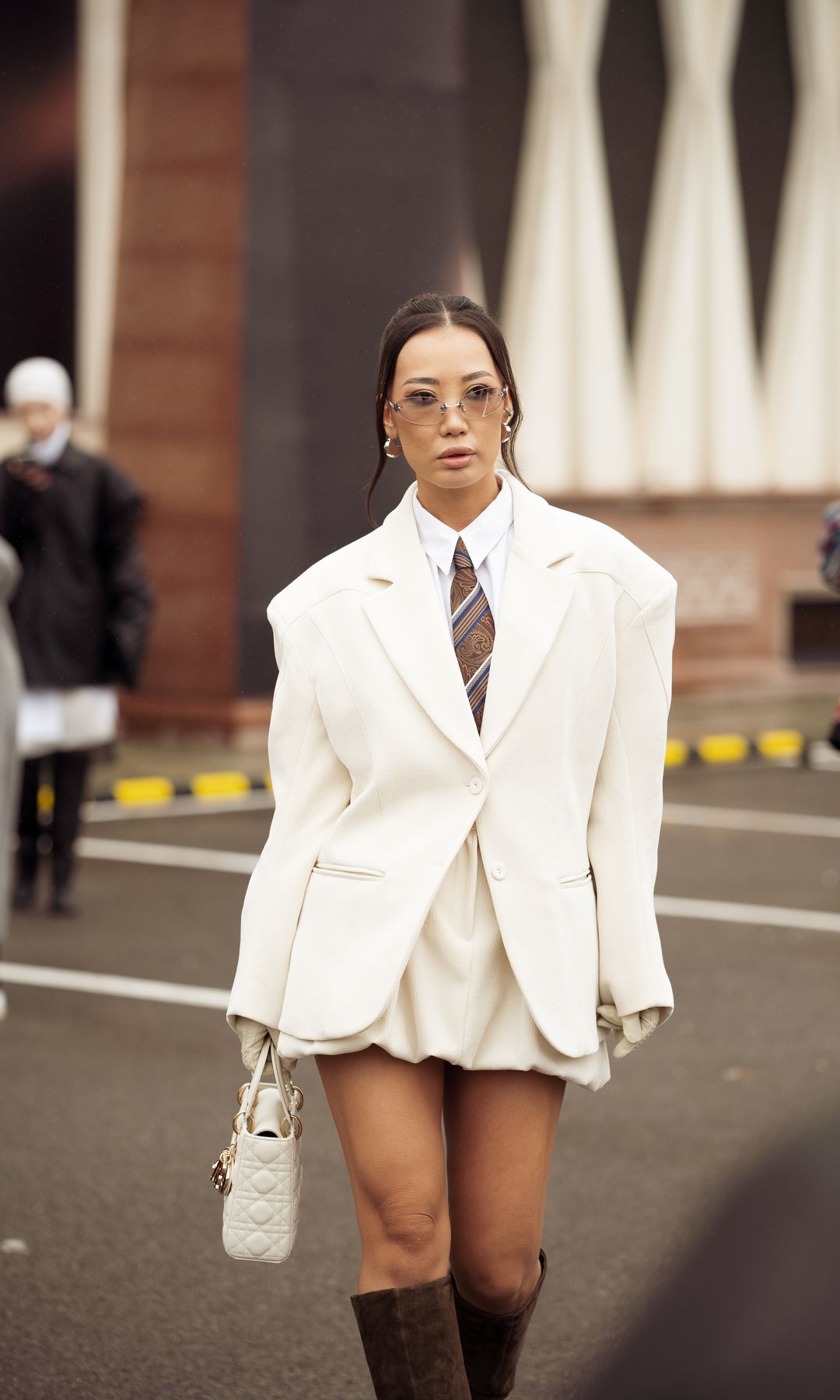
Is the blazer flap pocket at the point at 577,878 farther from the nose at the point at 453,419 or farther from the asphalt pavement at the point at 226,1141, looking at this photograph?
the nose at the point at 453,419

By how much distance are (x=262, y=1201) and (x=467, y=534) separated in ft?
3.81

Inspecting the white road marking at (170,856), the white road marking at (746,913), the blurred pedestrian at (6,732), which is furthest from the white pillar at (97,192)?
the blurred pedestrian at (6,732)

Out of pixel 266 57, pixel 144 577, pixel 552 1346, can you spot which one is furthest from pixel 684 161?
pixel 552 1346

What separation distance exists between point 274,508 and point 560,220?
465 cm

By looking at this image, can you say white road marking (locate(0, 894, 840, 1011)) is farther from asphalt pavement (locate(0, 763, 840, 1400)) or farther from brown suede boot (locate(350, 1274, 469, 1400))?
brown suede boot (locate(350, 1274, 469, 1400))

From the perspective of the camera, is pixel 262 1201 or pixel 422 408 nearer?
→ pixel 262 1201

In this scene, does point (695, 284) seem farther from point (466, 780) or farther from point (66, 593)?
point (466, 780)

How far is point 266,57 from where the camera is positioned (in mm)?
14539

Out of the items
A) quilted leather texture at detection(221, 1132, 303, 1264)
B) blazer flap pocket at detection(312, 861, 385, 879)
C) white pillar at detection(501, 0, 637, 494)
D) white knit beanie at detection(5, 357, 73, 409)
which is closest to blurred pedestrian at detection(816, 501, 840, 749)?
white knit beanie at detection(5, 357, 73, 409)

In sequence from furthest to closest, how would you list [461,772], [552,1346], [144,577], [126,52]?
[126,52]
[144,577]
[552,1346]
[461,772]

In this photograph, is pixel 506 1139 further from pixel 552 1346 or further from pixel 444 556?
pixel 552 1346

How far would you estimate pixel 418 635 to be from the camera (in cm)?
349

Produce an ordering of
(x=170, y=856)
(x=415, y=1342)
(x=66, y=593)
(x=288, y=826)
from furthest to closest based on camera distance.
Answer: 1. (x=170, y=856)
2. (x=66, y=593)
3. (x=288, y=826)
4. (x=415, y=1342)

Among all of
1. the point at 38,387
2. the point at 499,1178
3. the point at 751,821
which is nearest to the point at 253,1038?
the point at 499,1178
